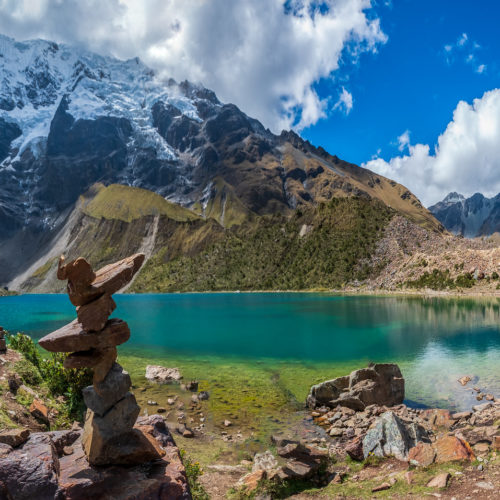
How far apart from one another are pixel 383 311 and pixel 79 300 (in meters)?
82.9

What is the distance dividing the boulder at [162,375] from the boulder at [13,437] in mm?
22224

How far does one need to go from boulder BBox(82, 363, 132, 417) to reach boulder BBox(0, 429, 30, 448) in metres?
1.71

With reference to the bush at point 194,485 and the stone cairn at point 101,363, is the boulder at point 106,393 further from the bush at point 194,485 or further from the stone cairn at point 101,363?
the bush at point 194,485

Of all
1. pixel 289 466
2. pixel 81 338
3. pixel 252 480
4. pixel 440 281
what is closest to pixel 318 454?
pixel 289 466

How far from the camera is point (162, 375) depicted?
107 ft

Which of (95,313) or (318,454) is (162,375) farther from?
(95,313)

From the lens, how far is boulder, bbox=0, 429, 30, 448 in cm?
969

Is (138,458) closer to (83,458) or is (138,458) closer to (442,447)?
(83,458)

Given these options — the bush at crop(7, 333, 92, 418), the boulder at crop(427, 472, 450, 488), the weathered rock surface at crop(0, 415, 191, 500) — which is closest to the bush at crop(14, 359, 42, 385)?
the bush at crop(7, 333, 92, 418)

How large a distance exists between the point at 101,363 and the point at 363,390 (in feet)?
59.6

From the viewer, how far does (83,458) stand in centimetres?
1099

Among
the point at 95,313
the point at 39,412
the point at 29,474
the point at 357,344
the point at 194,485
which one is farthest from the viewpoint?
the point at 357,344

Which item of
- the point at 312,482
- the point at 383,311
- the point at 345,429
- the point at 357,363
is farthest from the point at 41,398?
the point at 383,311

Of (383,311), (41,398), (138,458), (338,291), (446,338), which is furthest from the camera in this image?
(338,291)
